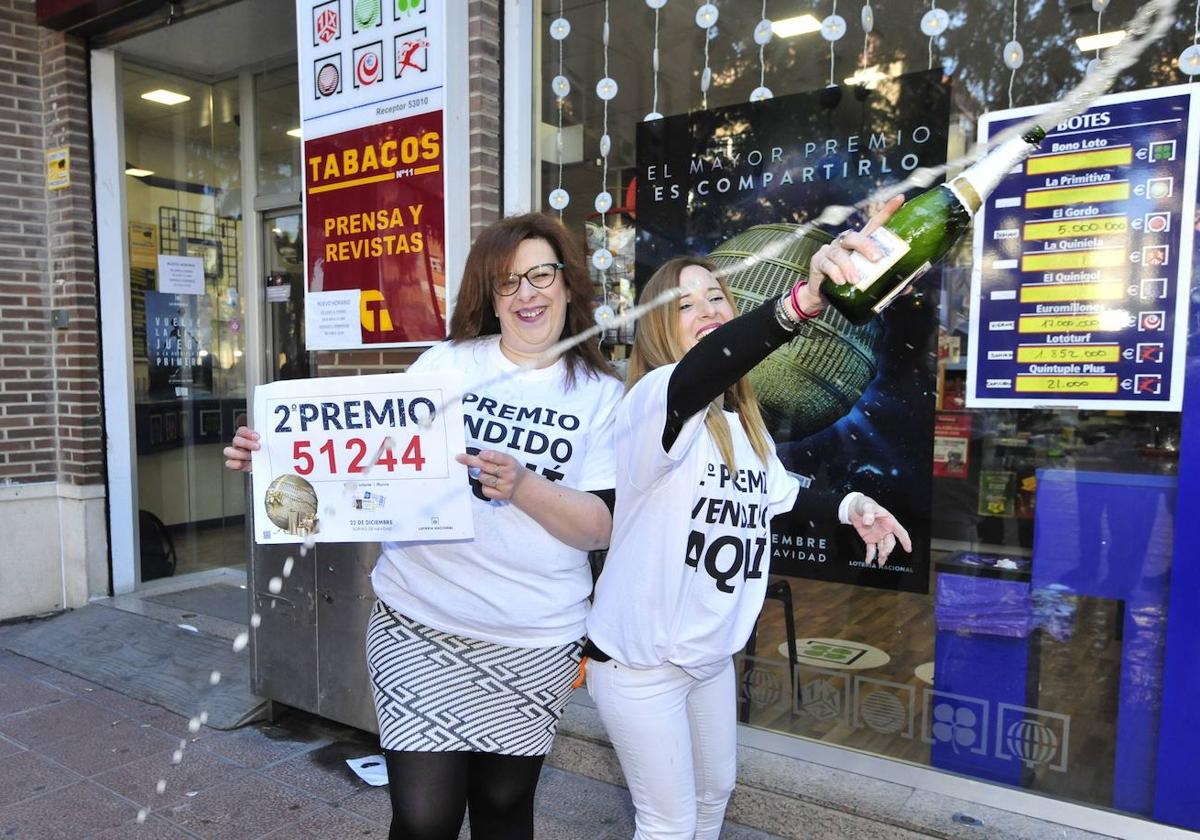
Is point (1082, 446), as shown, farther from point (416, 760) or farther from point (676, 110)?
point (416, 760)

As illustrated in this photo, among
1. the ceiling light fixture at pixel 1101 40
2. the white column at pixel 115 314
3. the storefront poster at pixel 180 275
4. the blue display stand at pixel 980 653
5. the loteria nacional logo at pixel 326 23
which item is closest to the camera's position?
the ceiling light fixture at pixel 1101 40

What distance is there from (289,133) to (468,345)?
495 centimetres

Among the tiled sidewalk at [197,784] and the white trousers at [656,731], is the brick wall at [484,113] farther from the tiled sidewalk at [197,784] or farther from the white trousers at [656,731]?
the white trousers at [656,731]

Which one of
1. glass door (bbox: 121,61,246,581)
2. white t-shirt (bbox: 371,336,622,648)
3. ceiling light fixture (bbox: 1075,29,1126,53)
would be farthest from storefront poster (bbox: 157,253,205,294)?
ceiling light fixture (bbox: 1075,29,1126,53)

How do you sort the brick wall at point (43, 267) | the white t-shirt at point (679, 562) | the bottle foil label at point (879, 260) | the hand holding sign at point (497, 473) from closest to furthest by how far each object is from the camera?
the bottle foil label at point (879, 260), the hand holding sign at point (497, 473), the white t-shirt at point (679, 562), the brick wall at point (43, 267)

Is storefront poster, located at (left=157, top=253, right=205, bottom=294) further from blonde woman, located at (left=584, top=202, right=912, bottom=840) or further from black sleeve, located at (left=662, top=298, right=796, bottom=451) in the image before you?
black sleeve, located at (left=662, top=298, right=796, bottom=451)

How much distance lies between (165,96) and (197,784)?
17.5 feet

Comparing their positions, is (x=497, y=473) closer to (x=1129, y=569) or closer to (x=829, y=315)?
(x=829, y=315)

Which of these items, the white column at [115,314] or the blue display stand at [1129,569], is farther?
the white column at [115,314]

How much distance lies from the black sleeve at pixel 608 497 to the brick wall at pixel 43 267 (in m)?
5.25

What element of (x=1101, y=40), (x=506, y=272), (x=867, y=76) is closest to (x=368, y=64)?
(x=867, y=76)

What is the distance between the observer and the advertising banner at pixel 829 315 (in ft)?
11.0

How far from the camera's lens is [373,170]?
4.26 meters

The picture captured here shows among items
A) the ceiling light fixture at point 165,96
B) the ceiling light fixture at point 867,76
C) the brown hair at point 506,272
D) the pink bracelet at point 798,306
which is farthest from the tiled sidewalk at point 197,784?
the ceiling light fixture at point 165,96
